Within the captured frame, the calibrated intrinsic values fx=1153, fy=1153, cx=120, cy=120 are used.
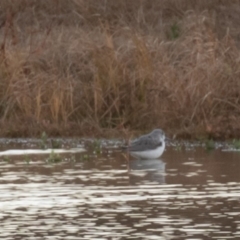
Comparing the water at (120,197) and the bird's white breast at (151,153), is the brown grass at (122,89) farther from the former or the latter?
the water at (120,197)

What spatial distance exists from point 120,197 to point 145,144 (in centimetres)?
334

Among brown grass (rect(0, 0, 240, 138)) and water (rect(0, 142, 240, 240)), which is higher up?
brown grass (rect(0, 0, 240, 138))

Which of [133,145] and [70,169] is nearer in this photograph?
[70,169]

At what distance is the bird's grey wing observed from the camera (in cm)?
1358

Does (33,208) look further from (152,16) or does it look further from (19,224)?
(152,16)

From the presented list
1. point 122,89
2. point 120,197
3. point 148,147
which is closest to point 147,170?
point 148,147

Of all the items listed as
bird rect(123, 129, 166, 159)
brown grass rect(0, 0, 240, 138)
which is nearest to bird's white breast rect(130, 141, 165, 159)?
bird rect(123, 129, 166, 159)

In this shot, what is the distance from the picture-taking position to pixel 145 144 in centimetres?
1367

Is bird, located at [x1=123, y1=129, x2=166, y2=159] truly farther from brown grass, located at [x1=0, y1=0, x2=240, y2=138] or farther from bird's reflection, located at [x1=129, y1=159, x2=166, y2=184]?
brown grass, located at [x1=0, y1=0, x2=240, y2=138]

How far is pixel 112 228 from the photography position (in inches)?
347

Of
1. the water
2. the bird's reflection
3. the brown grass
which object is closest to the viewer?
the water

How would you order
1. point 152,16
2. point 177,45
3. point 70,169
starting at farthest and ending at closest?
1. point 152,16
2. point 177,45
3. point 70,169

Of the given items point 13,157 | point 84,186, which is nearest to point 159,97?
point 13,157

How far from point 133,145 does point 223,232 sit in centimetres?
525
